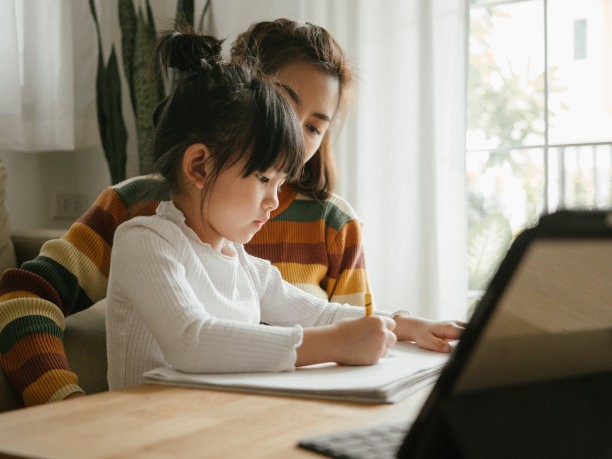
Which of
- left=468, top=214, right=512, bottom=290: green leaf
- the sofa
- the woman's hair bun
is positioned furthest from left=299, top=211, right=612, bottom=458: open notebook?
left=468, top=214, right=512, bottom=290: green leaf

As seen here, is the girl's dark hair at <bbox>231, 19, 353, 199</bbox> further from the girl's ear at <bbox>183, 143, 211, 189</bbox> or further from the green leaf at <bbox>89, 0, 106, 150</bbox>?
the green leaf at <bbox>89, 0, 106, 150</bbox>

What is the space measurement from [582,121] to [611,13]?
0.35 meters

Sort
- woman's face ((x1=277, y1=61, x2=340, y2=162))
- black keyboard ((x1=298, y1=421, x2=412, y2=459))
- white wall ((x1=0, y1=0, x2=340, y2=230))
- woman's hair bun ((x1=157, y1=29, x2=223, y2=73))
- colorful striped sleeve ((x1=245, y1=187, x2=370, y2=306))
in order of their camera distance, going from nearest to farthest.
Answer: black keyboard ((x1=298, y1=421, x2=412, y2=459)), woman's hair bun ((x1=157, y1=29, x2=223, y2=73)), woman's face ((x1=277, y1=61, x2=340, y2=162)), colorful striped sleeve ((x1=245, y1=187, x2=370, y2=306)), white wall ((x1=0, y1=0, x2=340, y2=230))

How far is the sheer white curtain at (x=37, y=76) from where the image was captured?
2.81 m

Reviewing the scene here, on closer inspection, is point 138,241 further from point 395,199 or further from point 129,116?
point 129,116

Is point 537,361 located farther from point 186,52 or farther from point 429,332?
point 186,52

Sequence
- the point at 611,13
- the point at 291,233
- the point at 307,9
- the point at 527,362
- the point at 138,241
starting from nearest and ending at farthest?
the point at 527,362 → the point at 138,241 → the point at 291,233 → the point at 611,13 → the point at 307,9

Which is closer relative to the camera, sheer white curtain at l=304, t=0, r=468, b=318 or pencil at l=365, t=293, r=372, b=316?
pencil at l=365, t=293, r=372, b=316

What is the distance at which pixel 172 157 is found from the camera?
1.08 metres

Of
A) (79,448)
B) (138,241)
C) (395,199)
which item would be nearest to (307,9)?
(395,199)

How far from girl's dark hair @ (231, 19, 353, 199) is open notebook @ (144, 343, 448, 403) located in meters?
0.80

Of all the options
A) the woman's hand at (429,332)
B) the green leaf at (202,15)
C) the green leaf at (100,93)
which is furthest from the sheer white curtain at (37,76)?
the woman's hand at (429,332)

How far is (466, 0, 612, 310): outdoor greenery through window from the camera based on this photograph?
2330 millimetres

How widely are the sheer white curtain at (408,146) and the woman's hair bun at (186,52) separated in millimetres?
1248
